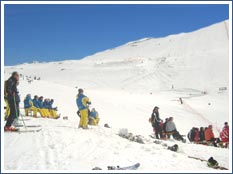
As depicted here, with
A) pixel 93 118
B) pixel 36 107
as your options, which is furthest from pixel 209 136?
pixel 36 107

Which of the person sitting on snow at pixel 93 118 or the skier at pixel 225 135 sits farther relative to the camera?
the person sitting on snow at pixel 93 118

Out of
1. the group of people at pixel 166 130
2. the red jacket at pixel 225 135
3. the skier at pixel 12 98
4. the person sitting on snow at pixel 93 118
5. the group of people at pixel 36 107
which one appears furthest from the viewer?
the group of people at pixel 36 107

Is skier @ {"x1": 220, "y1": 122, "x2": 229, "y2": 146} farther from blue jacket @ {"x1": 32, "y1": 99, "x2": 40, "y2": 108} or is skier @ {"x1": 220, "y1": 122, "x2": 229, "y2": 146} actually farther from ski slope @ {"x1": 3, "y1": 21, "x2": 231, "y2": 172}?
blue jacket @ {"x1": 32, "y1": 99, "x2": 40, "y2": 108}

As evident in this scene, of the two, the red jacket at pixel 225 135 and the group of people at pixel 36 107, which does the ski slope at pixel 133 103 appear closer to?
the group of people at pixel 36 107

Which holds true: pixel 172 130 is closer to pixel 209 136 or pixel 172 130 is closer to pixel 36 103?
pixel 209 136

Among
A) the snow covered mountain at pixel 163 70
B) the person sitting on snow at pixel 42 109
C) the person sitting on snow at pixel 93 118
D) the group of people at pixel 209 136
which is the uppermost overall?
the snow covered mountain at pixel 163 70

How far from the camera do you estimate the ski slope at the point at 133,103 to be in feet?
33.4

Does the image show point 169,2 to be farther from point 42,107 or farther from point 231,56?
point 42,107

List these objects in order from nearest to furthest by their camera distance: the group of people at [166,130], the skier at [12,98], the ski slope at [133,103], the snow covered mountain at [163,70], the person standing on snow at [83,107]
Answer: the ski slope at [133,103] → the skier at [12,98] → the person standing on snow at [83,107] → the group of people at [166,130] → the snow covered mountain at [163,70]

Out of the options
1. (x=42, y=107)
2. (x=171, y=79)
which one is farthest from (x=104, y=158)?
(x=171, y=79)

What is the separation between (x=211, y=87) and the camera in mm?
43094

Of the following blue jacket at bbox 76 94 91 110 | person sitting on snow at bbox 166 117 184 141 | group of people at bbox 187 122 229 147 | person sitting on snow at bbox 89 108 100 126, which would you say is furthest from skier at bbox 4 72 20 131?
group of people at bbox 187 122 229 147

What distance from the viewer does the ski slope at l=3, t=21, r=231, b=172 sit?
10.2m

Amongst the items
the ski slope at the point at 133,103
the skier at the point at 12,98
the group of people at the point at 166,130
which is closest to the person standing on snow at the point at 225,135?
the group of people at the point at 166,130
